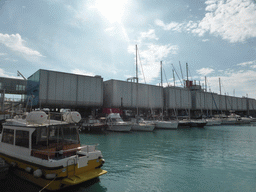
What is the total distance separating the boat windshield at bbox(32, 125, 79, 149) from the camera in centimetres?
865

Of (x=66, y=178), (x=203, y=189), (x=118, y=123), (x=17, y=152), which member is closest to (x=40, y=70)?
(x=118, y=123)

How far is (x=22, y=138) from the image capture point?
8883 mm

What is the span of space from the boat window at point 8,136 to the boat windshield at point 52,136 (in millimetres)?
2175

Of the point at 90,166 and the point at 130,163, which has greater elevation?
the point at 90,166

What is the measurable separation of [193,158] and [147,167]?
18.6 ft

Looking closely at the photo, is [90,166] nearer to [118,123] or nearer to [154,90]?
[118,123]

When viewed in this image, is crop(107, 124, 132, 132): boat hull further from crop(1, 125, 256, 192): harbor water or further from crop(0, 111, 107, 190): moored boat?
crop(0, 111, 107, 190): moored boat

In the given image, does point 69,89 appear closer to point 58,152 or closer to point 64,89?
point 64,89

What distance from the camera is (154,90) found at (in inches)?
3063

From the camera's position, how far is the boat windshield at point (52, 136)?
8648 mm

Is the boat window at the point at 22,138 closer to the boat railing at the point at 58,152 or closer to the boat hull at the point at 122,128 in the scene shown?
the boat railing at the point at 58,152

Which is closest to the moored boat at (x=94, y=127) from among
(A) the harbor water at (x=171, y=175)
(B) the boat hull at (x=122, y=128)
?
(B) the boat hull at (x=122, y=128)

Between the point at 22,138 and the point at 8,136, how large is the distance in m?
1.88

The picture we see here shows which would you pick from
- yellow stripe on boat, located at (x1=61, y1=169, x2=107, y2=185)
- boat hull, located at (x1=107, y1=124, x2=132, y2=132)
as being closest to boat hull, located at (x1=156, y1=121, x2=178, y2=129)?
boat hull, located at (x1=107, y1=124, x2=132, y2=132)
